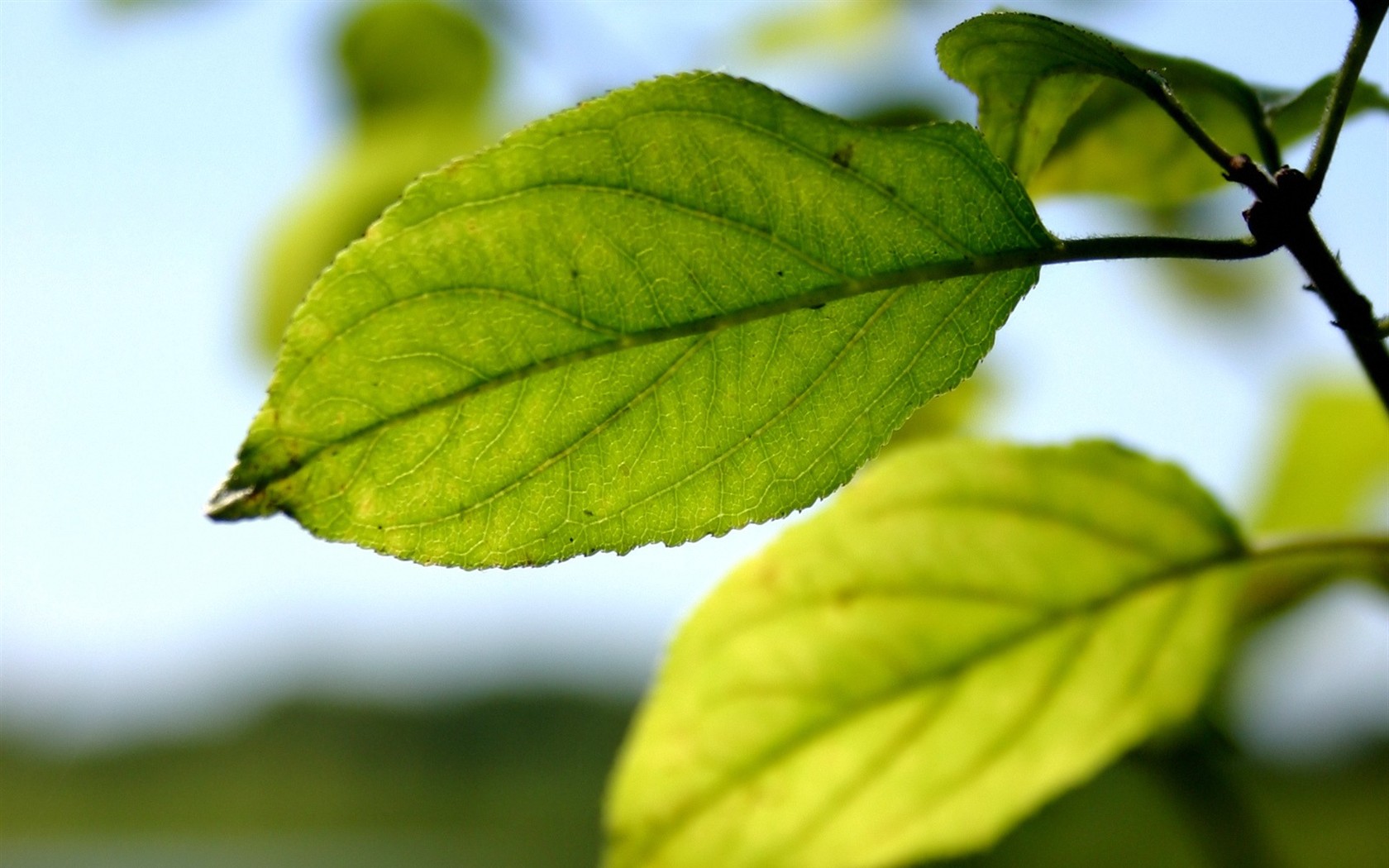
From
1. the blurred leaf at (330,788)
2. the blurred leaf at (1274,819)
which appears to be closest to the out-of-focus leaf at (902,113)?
the blurred leaf at (1274,819)

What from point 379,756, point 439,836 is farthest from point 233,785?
point 439,836

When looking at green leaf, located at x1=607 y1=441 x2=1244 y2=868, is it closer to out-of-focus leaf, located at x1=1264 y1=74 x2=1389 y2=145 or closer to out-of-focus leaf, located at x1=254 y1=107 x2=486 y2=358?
out-of-focus leaf, located at x1=1264 y1=74 x2=1389 y2=145

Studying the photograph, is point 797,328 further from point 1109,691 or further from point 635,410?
point 1109,691

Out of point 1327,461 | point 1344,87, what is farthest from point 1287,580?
point 1344,87

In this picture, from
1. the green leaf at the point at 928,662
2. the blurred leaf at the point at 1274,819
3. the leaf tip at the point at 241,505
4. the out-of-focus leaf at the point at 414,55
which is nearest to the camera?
the leaf tip at the point at 241,505

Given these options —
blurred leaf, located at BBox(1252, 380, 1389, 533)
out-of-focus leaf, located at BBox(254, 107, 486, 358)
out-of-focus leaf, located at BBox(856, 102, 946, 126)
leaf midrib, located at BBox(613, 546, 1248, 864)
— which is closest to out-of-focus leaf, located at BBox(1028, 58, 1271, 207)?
leaf midrib, located at BBox(613, 546, 1248, 864)

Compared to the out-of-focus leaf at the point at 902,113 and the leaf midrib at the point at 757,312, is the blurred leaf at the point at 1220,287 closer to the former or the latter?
the out-of-focus leaf at the point at 902,113

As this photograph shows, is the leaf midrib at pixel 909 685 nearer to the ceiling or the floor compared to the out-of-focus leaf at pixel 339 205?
nearer to the floor
